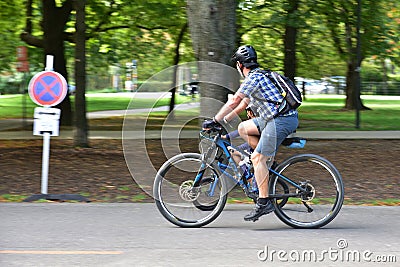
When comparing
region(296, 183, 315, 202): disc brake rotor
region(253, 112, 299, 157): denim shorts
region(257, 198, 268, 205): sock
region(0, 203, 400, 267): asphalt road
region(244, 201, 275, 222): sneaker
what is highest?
region(253, 112, 299, 157): denim shorts

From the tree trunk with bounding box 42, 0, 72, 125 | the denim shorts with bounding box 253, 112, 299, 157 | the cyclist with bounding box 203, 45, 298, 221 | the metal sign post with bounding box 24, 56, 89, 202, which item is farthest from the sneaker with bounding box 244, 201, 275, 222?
the tree trunk with bounding box 42, 0, 72, 125

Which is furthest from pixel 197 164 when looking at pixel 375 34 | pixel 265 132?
pixel 375 34

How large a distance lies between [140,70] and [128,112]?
23.3 metres

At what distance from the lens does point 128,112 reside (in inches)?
376

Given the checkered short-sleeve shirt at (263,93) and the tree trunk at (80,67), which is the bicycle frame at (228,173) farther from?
the tree trunk at (80,67)

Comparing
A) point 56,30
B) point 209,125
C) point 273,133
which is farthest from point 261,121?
point 56,30

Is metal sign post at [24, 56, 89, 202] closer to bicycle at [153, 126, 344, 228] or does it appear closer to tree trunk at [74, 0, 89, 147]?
bicycle at [153, 126, 344, 228]

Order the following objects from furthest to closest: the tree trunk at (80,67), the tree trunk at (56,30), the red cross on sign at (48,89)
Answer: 1. the tree trunk at (56,30)
2. the tree trunk at (80,67)
3. the red cross on sign at (48,89)

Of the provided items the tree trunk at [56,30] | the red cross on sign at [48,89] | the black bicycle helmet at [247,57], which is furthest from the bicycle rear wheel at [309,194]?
the tree trunk at [56,30]

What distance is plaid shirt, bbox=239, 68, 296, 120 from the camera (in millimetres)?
7250

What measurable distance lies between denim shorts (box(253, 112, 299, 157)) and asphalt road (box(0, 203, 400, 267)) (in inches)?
33.9

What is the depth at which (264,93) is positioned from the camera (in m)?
7.27

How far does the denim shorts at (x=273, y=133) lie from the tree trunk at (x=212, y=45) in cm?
A: 281

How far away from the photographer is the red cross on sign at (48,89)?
9023 mm
